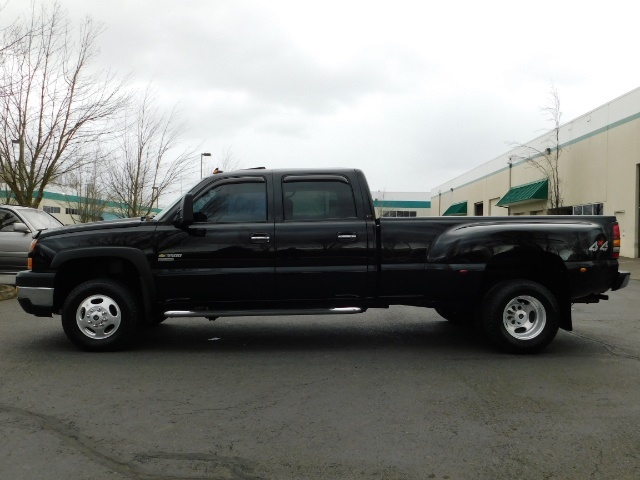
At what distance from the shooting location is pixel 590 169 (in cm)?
2647

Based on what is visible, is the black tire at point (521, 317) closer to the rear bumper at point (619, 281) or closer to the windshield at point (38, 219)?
the rear bumper at point (619, 281)

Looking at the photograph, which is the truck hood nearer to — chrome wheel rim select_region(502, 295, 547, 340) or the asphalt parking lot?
the asphalt parking lot

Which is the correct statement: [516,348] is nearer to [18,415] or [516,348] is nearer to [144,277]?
[144,277]

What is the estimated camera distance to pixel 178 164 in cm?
2578

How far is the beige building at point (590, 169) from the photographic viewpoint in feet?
74.3

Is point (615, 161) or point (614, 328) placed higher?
point (615, 161)

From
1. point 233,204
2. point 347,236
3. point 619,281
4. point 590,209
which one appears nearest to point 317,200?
point 347,236

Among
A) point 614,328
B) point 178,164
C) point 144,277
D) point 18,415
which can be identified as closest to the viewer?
point 18,415

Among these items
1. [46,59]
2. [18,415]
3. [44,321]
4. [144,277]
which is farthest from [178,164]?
[18,415]

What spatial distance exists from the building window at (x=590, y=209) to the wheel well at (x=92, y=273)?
23670mm

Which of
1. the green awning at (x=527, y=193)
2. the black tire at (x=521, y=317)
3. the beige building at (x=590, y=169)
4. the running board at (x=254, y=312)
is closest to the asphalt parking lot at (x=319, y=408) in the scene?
the black tire at (x=521, y=317)

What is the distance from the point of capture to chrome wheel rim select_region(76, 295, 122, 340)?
621cm

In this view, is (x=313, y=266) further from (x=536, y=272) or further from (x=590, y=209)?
(x=590, y=209)

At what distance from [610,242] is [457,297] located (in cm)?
182
